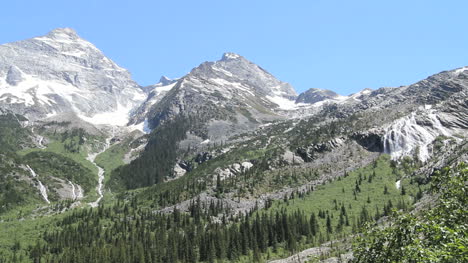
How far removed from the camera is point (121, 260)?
139 meters

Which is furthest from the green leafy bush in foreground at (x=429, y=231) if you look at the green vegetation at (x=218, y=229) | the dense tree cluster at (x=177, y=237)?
the dense tree cluster at (x=177, y=237)

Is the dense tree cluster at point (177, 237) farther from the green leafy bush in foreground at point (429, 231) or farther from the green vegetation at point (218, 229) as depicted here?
the green leafy bush in foreground at point (429, 231)

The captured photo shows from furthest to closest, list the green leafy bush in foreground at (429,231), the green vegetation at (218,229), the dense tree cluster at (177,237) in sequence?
the green vegetation at (218,229)
the dense tree cluster at (177,237)
the green leafy bush in foreground at (429,231)

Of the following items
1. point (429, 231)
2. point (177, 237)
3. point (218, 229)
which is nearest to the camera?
point (429, 231)

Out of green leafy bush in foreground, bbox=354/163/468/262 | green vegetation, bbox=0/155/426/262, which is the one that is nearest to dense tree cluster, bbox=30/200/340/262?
green vegetation, bbox=0/155/426/262

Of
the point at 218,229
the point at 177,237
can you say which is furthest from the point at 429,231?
the point at 177,237

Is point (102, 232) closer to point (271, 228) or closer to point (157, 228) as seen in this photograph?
point (157, 228)

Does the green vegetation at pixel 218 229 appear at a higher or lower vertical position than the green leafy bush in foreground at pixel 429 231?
lower

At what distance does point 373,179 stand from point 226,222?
270 feet

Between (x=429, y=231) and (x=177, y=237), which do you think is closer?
(x=429, y=231)

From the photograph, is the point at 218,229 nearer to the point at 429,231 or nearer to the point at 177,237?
the point at 177,237

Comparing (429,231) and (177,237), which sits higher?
(429,231)

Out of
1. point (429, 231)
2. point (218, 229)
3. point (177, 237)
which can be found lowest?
point (177, 237)

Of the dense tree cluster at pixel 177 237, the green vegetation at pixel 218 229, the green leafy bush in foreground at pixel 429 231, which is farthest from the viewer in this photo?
the green vegetation at pixel 218 229
